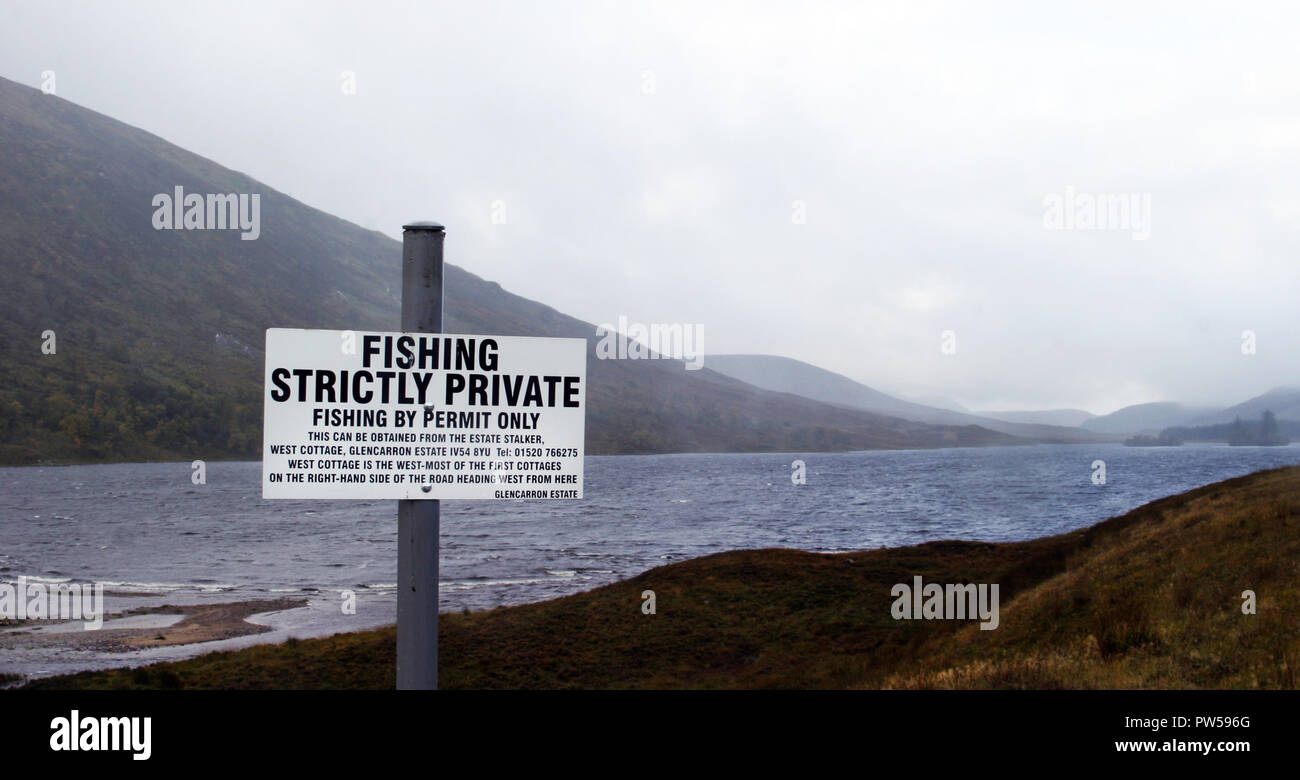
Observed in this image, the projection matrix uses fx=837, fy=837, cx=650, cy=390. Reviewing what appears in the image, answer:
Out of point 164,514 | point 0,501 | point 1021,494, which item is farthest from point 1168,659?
point 0,501

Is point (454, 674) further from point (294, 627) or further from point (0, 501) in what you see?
point (0, 501)

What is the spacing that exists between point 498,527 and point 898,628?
92.2 m

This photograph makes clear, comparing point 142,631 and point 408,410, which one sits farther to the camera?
point 142,631

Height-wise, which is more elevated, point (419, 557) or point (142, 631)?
point (419, 557)

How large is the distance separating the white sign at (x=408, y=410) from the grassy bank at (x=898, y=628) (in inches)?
251

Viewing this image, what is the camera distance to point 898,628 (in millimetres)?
28812

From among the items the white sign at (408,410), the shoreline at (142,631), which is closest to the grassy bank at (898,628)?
the white sign at (408,410)

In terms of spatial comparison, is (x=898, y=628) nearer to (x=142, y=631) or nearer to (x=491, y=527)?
(x=142, y=631)

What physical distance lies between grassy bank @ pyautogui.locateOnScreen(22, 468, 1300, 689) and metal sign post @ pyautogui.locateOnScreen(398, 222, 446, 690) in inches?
255

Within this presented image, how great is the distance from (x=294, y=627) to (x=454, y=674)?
19912 millimetres

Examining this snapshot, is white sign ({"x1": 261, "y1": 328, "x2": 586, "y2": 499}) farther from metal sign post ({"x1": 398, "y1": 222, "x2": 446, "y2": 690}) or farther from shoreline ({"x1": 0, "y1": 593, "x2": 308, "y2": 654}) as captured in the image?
shoreline ({"x1": 0, "y1": 593, "x2": 308, "y2": 654})

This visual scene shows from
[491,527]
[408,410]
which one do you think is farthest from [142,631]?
[491,527]

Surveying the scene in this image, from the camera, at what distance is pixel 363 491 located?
5.43 metres
